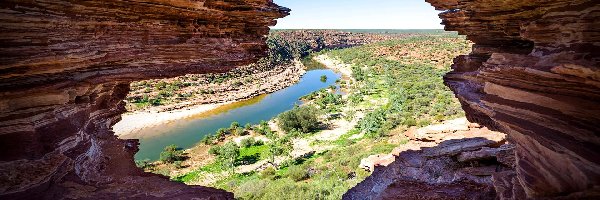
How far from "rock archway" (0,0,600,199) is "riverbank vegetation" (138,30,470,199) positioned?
10.3 m

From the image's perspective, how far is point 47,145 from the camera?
8.16 metres

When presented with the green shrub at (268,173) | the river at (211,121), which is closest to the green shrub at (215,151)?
the river at (211,121)

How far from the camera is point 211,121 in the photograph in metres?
47.1

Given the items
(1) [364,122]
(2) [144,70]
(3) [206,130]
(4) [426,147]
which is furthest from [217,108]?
(2) [144,70]

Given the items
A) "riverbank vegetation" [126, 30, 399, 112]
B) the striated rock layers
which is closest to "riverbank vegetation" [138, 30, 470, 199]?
the striated rock layers

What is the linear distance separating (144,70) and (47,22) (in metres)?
2.65

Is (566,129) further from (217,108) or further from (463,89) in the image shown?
(217,108)

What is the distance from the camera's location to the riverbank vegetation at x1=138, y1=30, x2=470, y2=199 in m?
22.7

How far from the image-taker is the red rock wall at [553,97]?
5.80 meters

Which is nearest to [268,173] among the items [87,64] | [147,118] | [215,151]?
[215,151]

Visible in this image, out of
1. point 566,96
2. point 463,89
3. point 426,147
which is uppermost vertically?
point 566,96

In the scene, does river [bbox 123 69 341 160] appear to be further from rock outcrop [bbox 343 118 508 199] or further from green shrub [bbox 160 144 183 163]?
rock outcrop [bbox 343 118 508 199]

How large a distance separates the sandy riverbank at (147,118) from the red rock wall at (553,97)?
135ft

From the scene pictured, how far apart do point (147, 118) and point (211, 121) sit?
811cm
